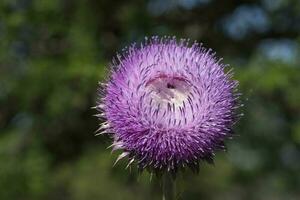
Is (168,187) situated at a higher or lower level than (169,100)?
lower

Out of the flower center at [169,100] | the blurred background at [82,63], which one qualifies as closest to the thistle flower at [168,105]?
the flower center at [169,100]

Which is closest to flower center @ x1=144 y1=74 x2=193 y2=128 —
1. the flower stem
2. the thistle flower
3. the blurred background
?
the thistle flower

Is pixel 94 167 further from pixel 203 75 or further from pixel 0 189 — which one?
pixel 203 75

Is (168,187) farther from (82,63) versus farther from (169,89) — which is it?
(82,63)

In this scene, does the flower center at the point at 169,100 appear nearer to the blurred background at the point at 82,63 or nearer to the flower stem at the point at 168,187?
the flower stem at the point at 168,187

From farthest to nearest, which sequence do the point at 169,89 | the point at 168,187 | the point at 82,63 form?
1. the point at 82,63
2. the point at 169,89
3. the point at 168,187

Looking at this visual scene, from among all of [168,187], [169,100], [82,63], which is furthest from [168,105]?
[82,63]
